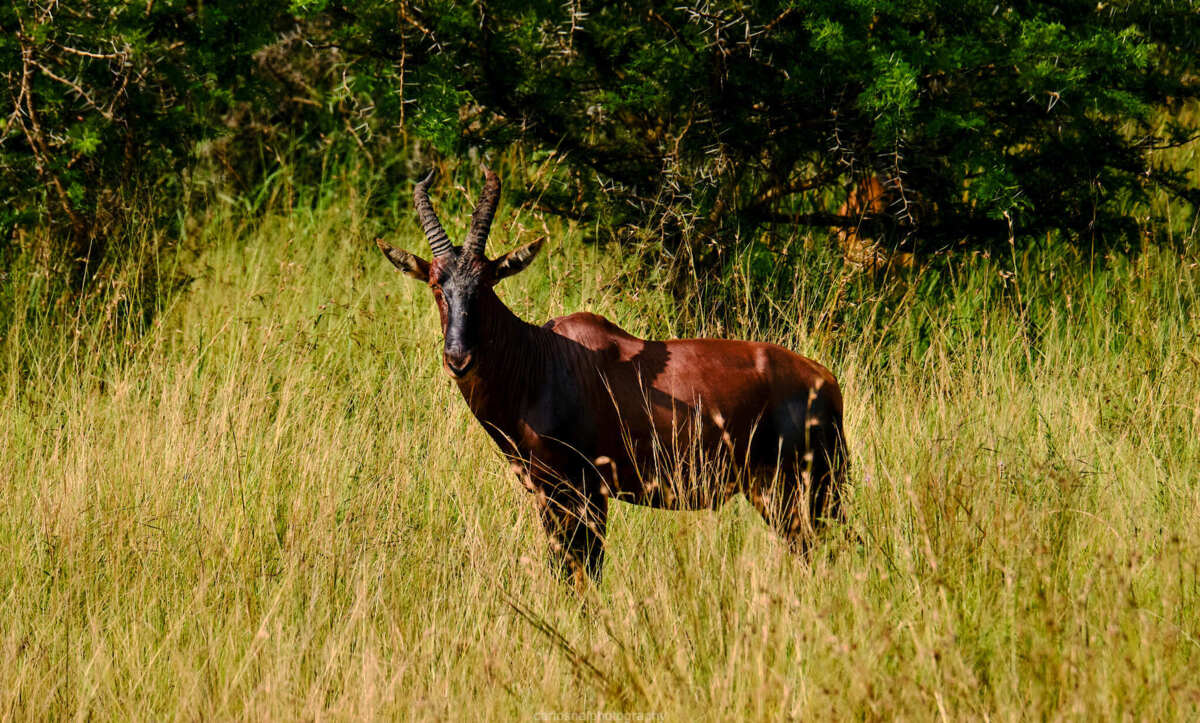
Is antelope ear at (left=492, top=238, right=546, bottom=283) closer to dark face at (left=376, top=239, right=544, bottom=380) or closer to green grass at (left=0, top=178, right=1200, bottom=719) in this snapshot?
dark face at (left=376, top=239, right=544, bottom=380)

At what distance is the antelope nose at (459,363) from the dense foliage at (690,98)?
101 inches

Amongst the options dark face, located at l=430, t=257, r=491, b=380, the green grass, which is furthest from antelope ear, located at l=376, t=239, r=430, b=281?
the green grass

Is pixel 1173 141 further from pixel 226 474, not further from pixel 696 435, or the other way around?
pixel 226 474

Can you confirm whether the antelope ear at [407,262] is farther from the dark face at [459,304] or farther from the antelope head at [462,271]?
the dark face at [459,304]

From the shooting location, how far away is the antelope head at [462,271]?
15.2 ft

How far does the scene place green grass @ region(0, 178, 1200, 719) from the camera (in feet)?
11.9

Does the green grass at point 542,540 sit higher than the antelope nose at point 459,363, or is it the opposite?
the antelope nose at point 459,363

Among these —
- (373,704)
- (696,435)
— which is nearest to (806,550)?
(696,435)

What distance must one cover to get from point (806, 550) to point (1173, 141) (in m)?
4.90

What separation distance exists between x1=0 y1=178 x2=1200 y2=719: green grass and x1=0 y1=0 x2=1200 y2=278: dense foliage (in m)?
0.51

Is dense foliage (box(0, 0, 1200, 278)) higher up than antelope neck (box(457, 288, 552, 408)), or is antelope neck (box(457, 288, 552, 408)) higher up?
dense foliage (box(0, 0, 1200, 278))

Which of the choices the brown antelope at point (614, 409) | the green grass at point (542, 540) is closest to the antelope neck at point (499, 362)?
the brown antelope at point (614, 409)

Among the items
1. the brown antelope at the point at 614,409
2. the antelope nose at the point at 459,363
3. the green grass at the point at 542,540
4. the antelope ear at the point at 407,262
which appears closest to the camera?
the green grass at the point at 542,540

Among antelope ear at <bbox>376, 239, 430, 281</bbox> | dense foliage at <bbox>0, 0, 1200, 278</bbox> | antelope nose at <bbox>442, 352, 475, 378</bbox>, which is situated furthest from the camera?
dense foliage at <bbox>0, 0, 1200, 278</bbox>
